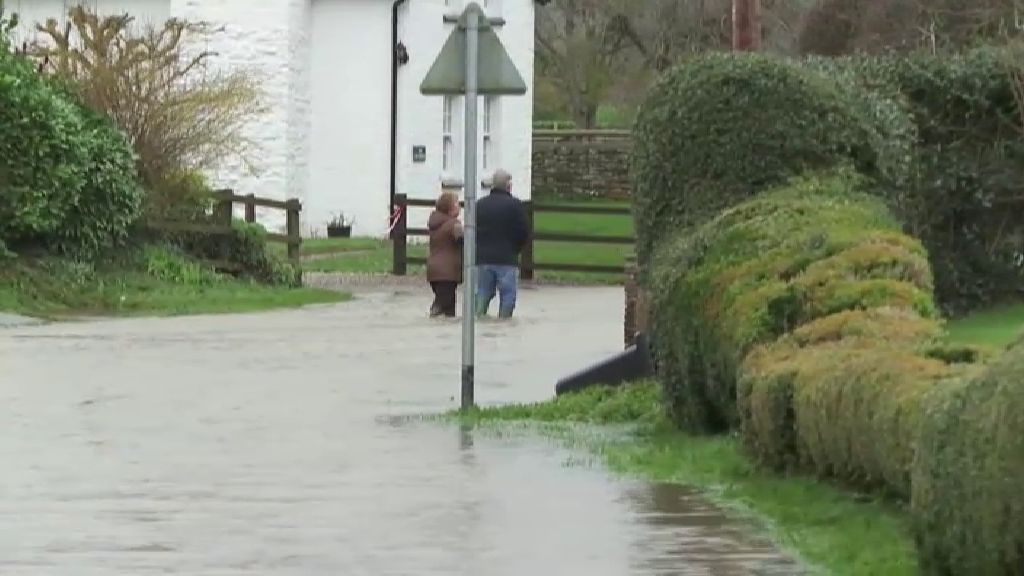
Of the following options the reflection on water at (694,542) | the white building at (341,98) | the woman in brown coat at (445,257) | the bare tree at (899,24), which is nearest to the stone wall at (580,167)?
the bare tree at (899,24)

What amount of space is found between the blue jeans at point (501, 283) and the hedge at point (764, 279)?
10884mm

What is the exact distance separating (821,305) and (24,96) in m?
16.7

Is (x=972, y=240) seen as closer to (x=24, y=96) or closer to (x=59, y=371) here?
(x=59, y=371)

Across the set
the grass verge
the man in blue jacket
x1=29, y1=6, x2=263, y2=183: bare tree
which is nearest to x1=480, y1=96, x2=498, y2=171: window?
x1=29, y1=6, x2=263, y2=183: bare tree

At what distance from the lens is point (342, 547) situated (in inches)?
404

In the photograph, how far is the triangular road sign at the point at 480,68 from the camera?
16.0 metres

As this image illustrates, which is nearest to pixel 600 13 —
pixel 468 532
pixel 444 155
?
pixel 444 155

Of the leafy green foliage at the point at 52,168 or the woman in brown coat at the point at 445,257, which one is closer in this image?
the woman in brown coat at the point at 445,257

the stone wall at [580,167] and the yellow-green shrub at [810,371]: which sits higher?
the stone wall at [580,167]

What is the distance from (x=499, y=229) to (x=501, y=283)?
64cm

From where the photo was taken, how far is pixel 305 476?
42.5 feet

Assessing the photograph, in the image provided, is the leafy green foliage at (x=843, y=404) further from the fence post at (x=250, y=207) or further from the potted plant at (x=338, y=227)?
the potted plant at (x=338, y=227)

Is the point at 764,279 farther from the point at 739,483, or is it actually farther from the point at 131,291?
the point at 131,291

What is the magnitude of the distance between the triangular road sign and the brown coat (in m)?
10.7
